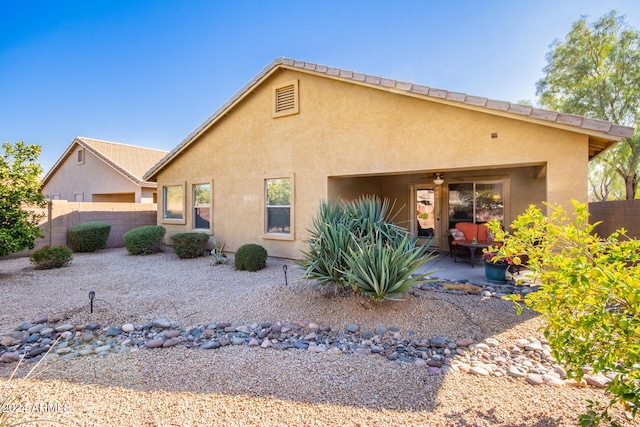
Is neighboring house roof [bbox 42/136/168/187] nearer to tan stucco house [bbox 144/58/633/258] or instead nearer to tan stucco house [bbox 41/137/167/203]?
tan stucco house [bbox 41/137/167/203]

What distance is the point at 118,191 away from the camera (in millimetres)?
19812

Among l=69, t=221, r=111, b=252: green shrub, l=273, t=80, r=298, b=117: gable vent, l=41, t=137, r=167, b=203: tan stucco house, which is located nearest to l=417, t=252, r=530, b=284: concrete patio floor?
l=273, t=80, r=298, b=117: gable vent

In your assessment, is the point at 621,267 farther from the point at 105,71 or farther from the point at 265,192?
the point at 105,71

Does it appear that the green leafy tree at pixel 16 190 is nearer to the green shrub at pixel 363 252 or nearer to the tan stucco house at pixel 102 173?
the green shrub at pixel 363 252

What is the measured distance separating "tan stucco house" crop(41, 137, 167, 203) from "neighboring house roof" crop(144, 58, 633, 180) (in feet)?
39.0

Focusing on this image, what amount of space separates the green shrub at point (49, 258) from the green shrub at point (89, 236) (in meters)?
3.04

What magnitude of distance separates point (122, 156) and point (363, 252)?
75.8 ft

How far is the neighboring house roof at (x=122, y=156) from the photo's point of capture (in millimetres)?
19372

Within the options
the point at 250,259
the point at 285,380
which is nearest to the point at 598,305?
the point at 285,380

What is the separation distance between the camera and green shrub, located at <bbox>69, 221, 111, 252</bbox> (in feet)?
41.0

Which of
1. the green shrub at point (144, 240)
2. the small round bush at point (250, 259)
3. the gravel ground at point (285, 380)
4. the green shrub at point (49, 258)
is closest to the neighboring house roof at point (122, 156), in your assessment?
the green shrub at point (144, 240)

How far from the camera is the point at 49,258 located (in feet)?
30.5

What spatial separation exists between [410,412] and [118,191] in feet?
72.3

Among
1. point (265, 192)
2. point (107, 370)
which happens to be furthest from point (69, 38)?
point (107, 370)
